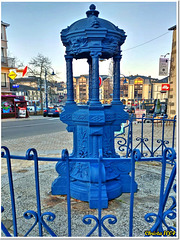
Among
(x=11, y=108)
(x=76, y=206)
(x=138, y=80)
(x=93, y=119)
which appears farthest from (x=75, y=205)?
(x=138, y=80)

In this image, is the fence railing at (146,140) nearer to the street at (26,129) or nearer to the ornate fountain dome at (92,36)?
the ornate fountain dome at (92,36)

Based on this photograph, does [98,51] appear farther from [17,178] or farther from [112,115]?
[17,178]

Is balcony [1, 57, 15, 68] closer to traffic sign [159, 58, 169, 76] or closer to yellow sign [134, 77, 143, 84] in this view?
traffic sign [159, 58, 169, 76]

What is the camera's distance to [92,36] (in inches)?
117

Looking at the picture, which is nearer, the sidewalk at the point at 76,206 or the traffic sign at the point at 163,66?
the sidewalk at the point at 76,206

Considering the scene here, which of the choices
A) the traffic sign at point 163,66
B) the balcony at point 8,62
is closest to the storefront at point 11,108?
the balcony at point 8,62

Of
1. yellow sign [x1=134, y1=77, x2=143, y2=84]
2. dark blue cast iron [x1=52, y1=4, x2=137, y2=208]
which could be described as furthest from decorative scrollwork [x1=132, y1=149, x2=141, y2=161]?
yellow sign [x1=134, y1=77, x2=143, y2=84]

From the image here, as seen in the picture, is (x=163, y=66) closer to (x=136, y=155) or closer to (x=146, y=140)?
(x=146, y=140)

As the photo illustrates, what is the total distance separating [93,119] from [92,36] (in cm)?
145

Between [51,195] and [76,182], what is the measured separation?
611mm

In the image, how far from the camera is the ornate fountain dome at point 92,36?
2.98 metres

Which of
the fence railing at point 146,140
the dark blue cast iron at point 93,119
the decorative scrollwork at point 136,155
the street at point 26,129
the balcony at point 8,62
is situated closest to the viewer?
the decorative scrollwork at point 136,155

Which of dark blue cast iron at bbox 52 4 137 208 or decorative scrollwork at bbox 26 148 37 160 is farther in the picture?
dark blue cast iron at bbox 52 4 137 208

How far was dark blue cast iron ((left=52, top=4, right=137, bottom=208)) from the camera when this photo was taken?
3.09 meters
